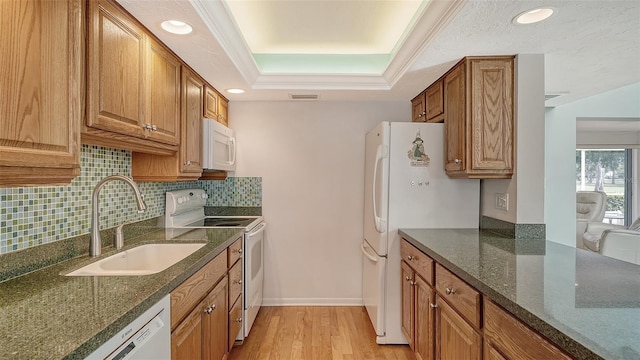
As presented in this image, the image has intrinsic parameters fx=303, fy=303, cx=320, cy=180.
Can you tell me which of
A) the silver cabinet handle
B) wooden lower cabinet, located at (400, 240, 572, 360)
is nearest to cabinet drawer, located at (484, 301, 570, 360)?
wooden lower cabinet, located at (400, 240, 572, 360)

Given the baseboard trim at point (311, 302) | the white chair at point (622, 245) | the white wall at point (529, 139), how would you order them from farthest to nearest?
the baseboard trim at point (311, 302) < the white chair at point (622, 245) < the white wall at point (529, 139)

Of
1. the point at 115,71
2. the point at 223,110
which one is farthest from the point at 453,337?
the point at 223,110

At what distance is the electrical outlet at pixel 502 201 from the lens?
2.07 metres

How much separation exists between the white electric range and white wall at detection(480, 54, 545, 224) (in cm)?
196

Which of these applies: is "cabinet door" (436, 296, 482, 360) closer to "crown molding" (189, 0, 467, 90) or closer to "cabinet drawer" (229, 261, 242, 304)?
"cabinet drawer" (229, 261, 242, 304)

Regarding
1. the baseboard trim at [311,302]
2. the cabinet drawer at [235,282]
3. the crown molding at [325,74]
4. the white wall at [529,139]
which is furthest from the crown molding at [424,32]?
the baseboard trim at [311,302]

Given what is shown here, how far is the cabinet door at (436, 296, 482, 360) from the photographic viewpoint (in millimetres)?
1309

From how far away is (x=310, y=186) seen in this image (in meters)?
3.11

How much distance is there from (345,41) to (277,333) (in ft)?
8.13

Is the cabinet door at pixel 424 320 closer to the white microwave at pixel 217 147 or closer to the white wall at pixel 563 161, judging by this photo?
the white microwave at pixel 217 147

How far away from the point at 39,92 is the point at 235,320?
1.81m

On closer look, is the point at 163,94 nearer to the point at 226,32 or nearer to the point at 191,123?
the point at 191,123

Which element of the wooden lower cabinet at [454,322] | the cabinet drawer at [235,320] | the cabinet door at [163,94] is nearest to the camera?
the wooden lower cabinet at [454,322]

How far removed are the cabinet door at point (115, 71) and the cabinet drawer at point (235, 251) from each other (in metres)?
0.95
